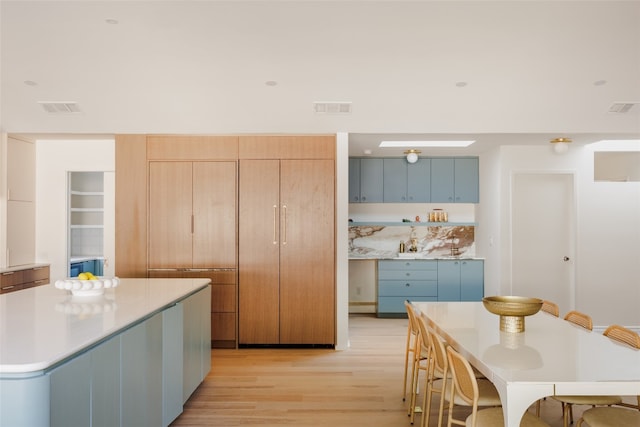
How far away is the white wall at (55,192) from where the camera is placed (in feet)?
19.3

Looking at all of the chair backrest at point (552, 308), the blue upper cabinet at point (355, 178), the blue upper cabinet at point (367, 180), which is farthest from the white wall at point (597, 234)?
the chair backrest at point (552, 308)

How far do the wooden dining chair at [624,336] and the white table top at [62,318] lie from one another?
2.84m

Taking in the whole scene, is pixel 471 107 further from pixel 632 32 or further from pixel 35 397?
pixel 35 397

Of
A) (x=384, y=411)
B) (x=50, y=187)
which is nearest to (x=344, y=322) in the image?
(x=384, y=411)

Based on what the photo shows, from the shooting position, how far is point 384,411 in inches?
134

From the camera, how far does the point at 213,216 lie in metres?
5.20

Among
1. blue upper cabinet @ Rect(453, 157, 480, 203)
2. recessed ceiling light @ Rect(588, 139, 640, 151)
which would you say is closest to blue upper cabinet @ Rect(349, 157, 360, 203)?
blue upper cabinet @ Rect(453, 157, 480, 203)

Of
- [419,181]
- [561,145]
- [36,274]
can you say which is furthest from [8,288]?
[561,145]

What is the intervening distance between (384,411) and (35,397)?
248cm

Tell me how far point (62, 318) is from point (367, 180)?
521 cm

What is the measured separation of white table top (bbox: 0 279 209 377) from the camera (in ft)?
5.67

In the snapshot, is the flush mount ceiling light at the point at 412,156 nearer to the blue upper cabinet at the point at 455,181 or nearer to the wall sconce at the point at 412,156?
the wall sconce at the point at 412,156

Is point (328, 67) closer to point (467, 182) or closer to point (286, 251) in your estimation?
point (286, 251)

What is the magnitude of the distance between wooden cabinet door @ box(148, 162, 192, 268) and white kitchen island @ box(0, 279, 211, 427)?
1408 millimetres
